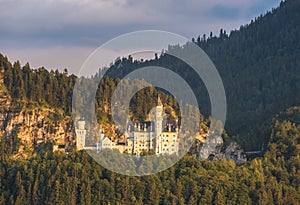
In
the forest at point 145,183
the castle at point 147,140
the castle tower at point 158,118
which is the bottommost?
the forest at point 145,183

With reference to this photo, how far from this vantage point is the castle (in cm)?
11894

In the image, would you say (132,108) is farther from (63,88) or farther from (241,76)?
(241,76)

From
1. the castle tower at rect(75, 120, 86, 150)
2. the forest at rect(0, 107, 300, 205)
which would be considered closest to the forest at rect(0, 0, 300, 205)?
the forest at rect(0, 107, 300, 205)

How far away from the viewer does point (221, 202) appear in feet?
356

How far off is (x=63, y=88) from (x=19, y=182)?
32.4 meters

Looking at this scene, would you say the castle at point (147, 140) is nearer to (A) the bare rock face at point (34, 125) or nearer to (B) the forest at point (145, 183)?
(B) the forest at point (145, 183)

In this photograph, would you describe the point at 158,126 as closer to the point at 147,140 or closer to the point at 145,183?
the point at 147,140

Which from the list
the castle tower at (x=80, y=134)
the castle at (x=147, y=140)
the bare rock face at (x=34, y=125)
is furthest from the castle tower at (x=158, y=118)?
the bare rock face at (x=34, y=125)

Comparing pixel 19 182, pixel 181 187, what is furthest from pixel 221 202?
pixel 19 182

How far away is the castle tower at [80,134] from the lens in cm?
12481

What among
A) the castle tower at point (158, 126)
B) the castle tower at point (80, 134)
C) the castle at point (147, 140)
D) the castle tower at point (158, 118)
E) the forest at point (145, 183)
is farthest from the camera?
the castle tower at point (80, 134)

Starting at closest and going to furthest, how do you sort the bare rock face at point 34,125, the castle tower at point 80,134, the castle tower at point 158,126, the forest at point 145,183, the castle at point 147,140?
the forest at point 145,183
the castle at point 147,140
the castle tower at point 158,126
the castle tower at point 80,134
the bare rock face at point 34,125

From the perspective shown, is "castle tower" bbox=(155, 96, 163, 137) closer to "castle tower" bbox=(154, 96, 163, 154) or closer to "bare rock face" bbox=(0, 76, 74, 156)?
"castle tower" bbox=(154, 96, 163, 154)

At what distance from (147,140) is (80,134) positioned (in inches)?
511
